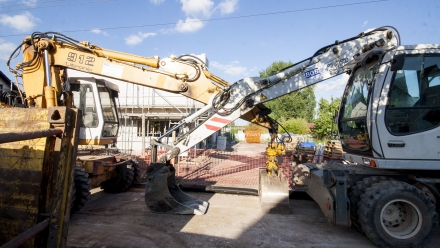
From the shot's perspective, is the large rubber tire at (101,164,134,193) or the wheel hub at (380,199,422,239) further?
the large rubber tire at (101,164,134,193)

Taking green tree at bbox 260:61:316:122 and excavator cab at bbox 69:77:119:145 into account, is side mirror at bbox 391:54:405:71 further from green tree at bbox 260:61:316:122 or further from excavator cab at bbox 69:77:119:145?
green tree at bbox 260:61:316:122

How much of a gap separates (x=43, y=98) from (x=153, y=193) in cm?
292

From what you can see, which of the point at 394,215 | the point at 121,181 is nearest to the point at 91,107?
the point at 121,181

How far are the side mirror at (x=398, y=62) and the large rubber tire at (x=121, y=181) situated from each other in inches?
252

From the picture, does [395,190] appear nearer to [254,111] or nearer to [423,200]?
[423,200]

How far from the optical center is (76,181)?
509 cm

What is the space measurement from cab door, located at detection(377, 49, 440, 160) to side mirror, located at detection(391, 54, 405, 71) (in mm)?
160

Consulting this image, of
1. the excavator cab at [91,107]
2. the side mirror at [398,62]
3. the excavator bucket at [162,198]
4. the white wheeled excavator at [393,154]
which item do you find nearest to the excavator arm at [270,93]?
the excavator bucket at [162,198]

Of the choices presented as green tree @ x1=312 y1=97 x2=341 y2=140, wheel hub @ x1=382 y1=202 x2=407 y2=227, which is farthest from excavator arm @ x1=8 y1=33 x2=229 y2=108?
green tree @ x1=312 y1=97 x2=341 y2=140

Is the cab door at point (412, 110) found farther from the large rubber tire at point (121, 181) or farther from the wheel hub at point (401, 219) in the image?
the large rubber tire at point (121, 181)

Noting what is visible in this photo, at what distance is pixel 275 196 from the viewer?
5.57 m

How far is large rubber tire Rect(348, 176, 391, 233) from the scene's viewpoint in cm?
419

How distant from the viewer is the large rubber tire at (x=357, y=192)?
4191 millimetres

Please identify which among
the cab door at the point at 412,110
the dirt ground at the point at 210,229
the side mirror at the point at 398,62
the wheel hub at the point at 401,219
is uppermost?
the side mirror at the point at 398,62
